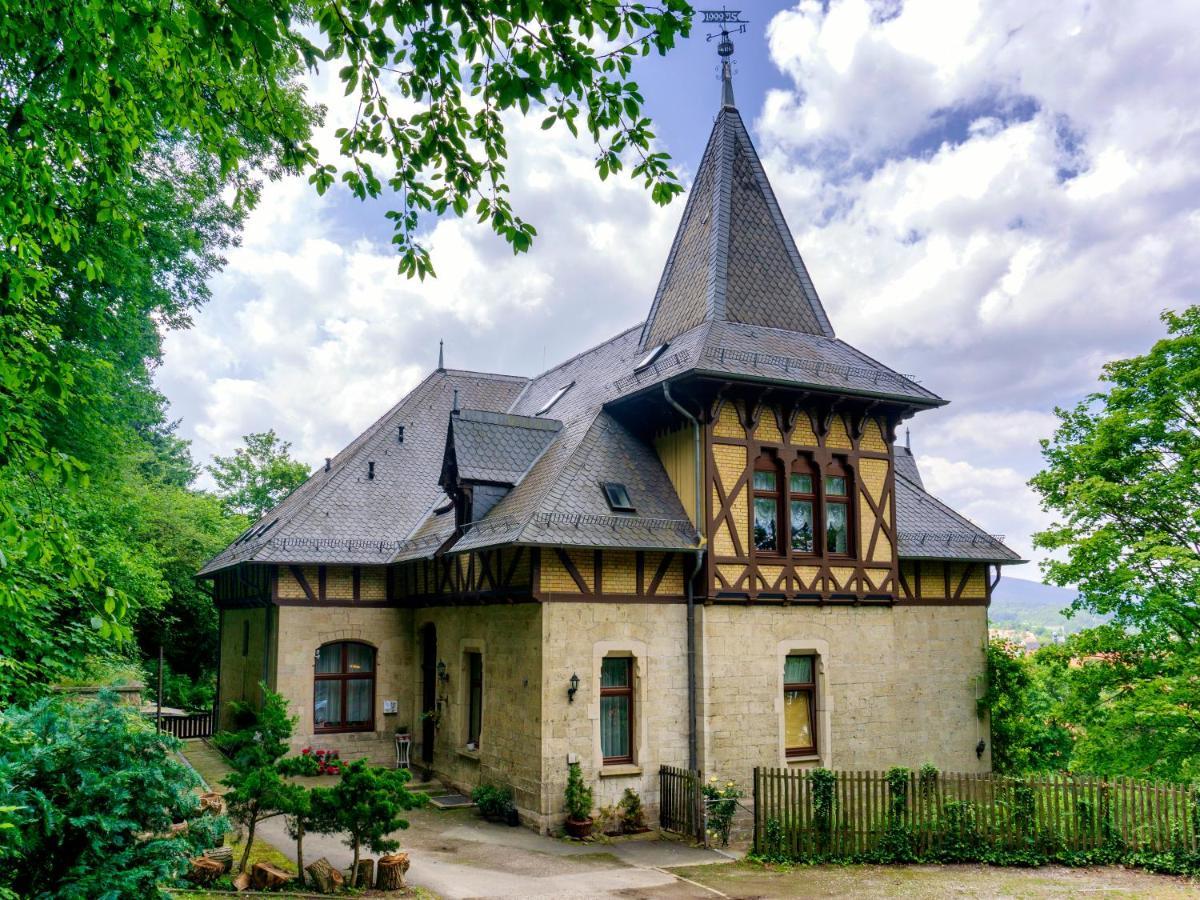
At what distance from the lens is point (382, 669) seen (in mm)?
17875

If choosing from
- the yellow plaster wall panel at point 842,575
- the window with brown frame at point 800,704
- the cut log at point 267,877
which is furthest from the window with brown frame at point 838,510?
the cut log at point 267,877

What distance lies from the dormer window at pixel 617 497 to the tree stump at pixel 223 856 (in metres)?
6.87

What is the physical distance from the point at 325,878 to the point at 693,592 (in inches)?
268

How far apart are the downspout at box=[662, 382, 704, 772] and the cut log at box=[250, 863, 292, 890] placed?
6432 mm

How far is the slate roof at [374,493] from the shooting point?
17469 millimetres

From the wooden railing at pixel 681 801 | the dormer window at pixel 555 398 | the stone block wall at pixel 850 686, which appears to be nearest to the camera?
the wooden railing at pixel 681 801

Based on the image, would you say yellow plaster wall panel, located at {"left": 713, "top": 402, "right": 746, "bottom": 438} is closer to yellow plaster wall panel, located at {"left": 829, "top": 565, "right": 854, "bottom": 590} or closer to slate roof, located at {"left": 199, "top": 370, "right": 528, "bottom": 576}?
yellow plaster wall panel, located at {"left": 829, "top": 565, "right": 854, "bottom": 590}

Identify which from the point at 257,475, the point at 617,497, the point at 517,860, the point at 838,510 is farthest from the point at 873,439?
the point at 257,475

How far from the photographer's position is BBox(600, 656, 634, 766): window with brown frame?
1359 centimetres

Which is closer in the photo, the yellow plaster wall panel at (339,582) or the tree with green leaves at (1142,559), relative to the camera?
the tree with green leaves at (1142,559)

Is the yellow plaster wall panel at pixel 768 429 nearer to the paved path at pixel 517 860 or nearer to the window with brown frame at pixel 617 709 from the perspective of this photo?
the window with brown frame at pixel 617 709

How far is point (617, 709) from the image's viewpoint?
13.7 metres

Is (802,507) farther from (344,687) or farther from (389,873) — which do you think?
(344,687)

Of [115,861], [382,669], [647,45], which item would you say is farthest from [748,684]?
[647,45]
